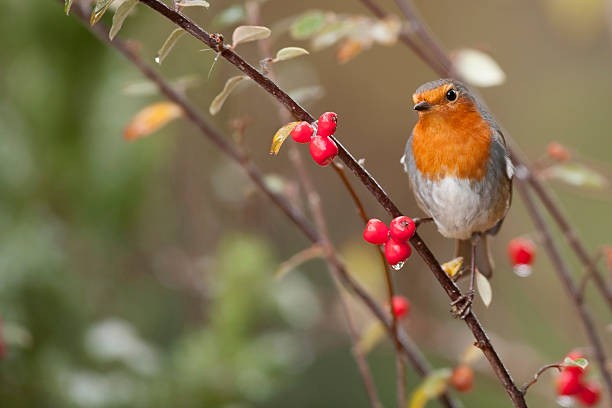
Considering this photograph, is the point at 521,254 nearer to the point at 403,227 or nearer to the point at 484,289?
the point at 484,289

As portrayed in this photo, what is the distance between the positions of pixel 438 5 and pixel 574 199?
90 centimetres

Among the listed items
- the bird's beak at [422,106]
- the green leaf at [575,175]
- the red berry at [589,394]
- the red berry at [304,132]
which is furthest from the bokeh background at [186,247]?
the red berry at [304,132]

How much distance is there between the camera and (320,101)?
2.86m

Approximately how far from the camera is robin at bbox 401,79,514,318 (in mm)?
1229

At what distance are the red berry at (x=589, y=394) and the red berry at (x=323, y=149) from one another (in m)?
0.69

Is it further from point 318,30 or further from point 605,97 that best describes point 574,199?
point 318,30

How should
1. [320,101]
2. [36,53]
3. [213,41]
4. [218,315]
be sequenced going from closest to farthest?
1. [213,41]
2. [218,315]
3. [36,53]
4. [320,101]

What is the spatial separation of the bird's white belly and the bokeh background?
259mm

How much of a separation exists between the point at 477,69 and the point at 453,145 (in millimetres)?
214

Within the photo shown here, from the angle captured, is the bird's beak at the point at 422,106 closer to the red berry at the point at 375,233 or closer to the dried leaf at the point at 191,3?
the red berry at the point at 375,233

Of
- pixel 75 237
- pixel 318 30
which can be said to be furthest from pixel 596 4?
pixel 75 237

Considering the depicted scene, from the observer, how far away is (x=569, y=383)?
1.26 meters

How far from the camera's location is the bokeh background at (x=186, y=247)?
5.75ft

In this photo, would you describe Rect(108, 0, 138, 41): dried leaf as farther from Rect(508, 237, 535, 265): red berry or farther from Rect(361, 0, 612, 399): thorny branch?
Rect(508, 237, 535, 265): red berry
